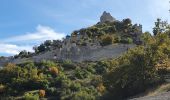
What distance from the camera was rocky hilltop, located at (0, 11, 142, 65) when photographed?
320ft

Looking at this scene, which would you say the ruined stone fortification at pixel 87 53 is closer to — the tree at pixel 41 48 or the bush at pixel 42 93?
the tree at pixel 41 48

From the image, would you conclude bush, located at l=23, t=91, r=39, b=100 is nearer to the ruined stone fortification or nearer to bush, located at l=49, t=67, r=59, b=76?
bush, located at l=49, t=67, r=59, b=76

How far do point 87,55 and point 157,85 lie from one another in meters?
50.4

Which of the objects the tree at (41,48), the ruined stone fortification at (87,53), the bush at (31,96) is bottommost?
the bush at (31,96)

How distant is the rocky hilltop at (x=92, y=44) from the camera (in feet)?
320

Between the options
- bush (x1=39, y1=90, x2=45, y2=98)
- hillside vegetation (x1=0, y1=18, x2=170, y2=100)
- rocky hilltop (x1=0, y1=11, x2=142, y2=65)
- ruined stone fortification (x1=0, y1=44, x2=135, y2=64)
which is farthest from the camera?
rocky hilltop (x1=0, y1=11, x2=142, y2=65)

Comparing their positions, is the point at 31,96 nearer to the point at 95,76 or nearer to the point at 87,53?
the point at 95,76

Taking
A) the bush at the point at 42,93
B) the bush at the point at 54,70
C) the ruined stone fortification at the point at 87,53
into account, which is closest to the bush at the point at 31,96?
the bush at the point at 42,93

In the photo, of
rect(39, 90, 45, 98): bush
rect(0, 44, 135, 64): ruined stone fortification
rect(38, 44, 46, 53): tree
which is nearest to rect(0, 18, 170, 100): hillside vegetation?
rect(39, 90, 45, 98): bush

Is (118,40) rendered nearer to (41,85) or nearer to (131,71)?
(41,85)

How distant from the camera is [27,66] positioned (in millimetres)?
89875

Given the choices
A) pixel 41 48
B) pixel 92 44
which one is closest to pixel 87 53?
pixel 92 44

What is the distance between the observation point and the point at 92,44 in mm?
104000

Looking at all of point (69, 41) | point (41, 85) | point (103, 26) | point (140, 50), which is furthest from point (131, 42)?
point (140, 50)
